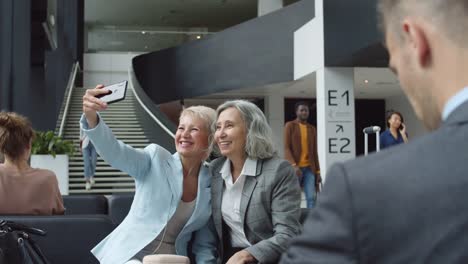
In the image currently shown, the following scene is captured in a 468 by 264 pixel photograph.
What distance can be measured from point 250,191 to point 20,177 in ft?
4.44

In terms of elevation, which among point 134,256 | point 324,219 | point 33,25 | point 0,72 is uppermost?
point 33,25

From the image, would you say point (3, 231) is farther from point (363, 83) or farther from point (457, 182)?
point (363, 83)

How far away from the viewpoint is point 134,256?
91.5 inches

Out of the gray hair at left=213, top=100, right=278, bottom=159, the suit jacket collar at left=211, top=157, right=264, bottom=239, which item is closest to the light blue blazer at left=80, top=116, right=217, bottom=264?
the suit jacket collar at left=211, top=157, right=264, bottom=239

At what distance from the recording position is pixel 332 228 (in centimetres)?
64

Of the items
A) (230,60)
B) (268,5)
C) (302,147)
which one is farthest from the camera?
(268,5)

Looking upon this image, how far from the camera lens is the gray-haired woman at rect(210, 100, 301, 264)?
220 centimetres

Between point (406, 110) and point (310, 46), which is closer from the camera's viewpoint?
point (310, 46)

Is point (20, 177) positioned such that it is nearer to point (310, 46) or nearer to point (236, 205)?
point (236, 205)

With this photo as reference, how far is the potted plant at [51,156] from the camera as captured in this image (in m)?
7.95

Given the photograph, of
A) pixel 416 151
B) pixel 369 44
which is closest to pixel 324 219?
pixel 416 151

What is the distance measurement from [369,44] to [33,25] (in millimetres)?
5906

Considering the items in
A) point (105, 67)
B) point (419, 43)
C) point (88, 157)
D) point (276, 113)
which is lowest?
point (88, 157)

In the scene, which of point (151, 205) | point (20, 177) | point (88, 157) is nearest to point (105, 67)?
point (88, 157)
